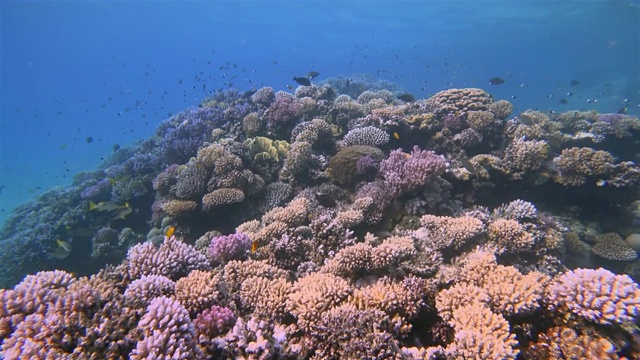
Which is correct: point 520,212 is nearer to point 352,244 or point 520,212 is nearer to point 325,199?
point 352,244

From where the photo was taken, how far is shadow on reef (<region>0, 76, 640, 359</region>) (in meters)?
3.14

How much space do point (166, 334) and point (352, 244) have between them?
3.13m

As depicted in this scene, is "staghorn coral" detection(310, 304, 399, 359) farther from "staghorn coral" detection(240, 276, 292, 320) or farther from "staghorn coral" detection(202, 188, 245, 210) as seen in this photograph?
"staghorn coral" detection(202, 188, 245, 210)

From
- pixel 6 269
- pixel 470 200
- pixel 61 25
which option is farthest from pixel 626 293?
pixel 61 25

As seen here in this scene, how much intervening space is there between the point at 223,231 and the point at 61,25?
300 ft

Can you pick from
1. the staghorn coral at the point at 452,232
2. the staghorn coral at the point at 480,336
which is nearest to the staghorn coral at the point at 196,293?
the staghorn coral at the point at 480,336

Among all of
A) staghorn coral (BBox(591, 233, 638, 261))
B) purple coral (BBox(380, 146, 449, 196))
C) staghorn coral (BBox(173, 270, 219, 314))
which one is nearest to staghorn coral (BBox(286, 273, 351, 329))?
staghorn coral (BBox(173, 270, 219, 314))

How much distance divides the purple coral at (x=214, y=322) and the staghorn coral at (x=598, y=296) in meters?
3.65

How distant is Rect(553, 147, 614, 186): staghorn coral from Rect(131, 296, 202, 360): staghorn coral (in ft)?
29.7

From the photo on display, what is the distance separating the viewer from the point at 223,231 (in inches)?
327

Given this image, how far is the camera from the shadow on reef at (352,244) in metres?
3.14

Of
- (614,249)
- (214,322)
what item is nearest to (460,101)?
(614,249)

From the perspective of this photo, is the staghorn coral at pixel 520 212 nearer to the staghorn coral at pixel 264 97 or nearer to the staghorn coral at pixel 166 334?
the staghorn coral at pixel 166 334

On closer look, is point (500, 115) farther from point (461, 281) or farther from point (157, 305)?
point (157, 305)
